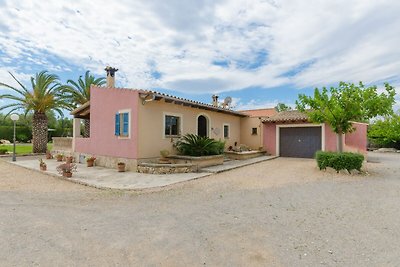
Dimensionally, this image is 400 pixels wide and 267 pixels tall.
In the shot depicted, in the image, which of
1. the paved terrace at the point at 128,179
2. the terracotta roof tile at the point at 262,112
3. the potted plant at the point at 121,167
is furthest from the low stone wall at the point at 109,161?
the terracotta roof tile at the point at 262,112

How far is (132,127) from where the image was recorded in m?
12.0

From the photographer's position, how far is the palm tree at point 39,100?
816 inches

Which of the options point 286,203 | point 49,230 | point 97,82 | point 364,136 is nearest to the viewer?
point 49,230

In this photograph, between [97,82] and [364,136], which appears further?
[97,82]

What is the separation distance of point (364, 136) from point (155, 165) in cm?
1678

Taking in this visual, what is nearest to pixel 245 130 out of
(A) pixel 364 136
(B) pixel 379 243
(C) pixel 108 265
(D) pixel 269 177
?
(A) pixel 364 136

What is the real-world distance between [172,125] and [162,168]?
3.12 m

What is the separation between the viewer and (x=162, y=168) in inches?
453

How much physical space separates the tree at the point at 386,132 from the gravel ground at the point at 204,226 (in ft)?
80.6

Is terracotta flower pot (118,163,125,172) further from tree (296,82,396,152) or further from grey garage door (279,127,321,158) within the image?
grey garage door (279,127,321,158)

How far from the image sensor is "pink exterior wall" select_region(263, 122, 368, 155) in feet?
56.9

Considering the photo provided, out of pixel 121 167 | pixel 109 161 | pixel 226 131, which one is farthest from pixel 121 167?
pixel 226 131

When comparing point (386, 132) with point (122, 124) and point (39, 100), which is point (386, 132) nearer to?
point (122, 124)

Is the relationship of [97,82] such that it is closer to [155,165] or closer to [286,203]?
[155,165]
